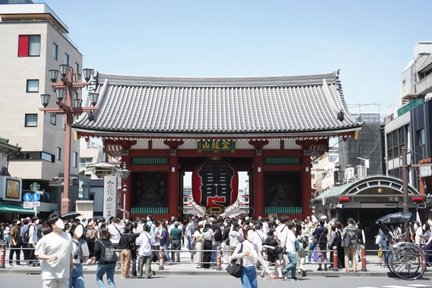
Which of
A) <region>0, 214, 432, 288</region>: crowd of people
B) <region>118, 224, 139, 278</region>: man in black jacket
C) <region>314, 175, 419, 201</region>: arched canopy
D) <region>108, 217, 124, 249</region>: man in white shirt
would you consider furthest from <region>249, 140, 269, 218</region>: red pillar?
<region>118, 224, 139, 278</region>: man in black jacket

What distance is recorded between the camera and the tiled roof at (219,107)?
93.5ft

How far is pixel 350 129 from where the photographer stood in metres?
27.8

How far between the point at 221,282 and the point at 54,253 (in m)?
9.02

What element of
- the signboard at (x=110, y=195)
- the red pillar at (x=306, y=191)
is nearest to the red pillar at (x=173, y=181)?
the signboard at (x=110, y=195)

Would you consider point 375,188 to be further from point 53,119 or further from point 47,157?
point 53,119

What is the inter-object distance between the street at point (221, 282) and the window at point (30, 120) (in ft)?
113

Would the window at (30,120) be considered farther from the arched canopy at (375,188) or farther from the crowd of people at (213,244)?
the arched canopy at (375,188)

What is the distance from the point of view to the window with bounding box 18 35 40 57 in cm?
5072

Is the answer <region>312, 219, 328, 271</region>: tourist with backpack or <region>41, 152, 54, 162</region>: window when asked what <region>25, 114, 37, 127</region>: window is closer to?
<region>41, 152, 54, 162</region>: window

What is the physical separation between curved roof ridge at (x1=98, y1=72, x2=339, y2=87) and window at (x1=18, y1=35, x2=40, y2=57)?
19678 millimetres

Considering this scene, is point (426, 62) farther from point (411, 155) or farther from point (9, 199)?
point (9, 199)

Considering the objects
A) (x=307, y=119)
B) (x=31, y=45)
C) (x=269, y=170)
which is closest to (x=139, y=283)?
(x=269, y=170)

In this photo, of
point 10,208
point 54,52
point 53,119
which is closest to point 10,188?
point 10,208

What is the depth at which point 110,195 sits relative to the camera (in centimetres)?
2480
